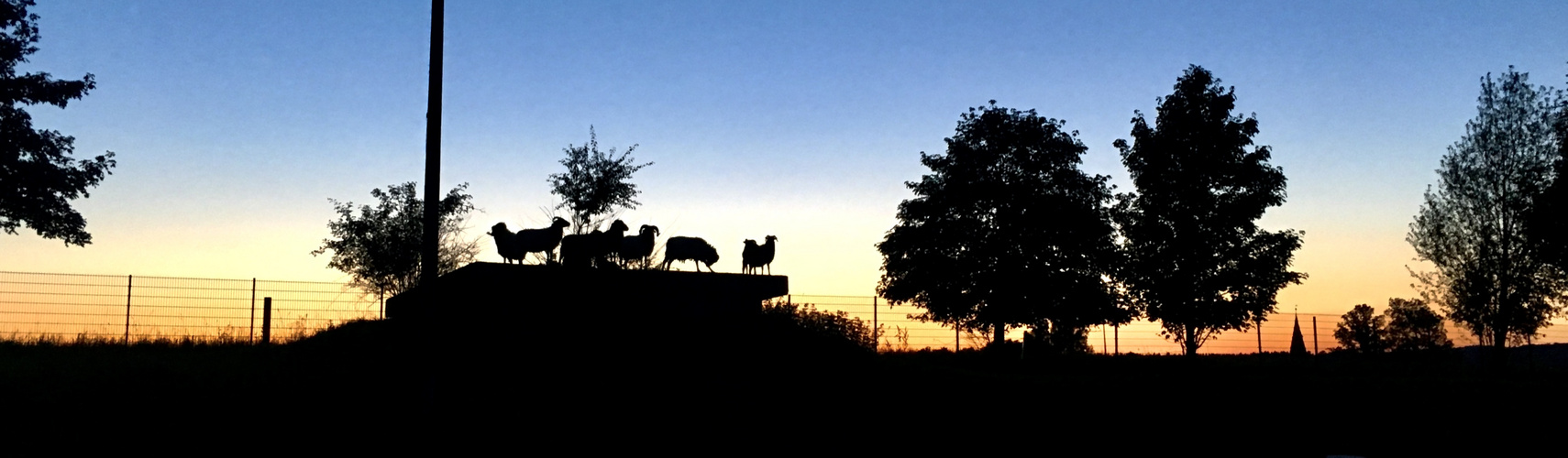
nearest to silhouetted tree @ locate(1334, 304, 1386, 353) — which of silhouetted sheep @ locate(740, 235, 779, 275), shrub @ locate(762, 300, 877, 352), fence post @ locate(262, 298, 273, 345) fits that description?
shrub @ locate(762, 300, 877, 352)

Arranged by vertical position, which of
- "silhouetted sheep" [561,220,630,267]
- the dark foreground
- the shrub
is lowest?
the dark foreground

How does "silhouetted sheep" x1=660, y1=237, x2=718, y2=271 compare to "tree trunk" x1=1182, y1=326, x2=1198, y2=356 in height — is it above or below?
above

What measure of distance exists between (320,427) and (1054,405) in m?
10.9

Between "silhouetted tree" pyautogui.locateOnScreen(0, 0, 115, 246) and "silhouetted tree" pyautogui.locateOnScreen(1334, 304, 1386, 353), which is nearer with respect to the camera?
"silhouetted tree" pyautogui.locateOnScreen(0, 0, 115, 246)

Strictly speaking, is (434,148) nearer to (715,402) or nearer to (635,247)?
(715,402)

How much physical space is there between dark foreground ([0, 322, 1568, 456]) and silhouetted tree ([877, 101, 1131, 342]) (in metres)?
16.1

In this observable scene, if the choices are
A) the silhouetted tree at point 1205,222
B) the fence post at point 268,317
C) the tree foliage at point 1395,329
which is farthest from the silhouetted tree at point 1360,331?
the fence post at point 268,317

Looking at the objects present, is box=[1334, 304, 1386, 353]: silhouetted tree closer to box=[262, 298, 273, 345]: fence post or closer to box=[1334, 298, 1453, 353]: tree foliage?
box=[1334, 298, 1453, 353]: tree foliage

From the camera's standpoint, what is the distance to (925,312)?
37938 mm

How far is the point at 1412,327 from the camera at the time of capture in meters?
43.9

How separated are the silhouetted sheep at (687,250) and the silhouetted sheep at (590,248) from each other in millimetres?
1218

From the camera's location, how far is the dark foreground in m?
13.3

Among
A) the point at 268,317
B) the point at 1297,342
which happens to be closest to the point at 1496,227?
the point at 1297,342

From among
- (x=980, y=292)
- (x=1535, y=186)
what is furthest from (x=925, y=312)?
(x=1535, y=186)
